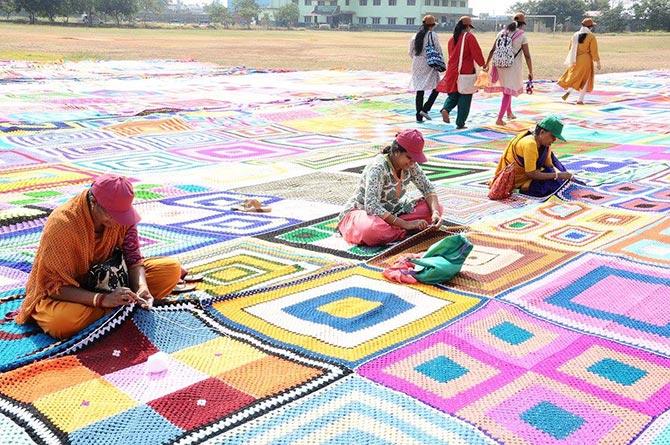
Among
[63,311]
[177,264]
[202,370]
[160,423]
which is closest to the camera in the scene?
[160,423]

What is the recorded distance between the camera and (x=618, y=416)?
2283 millimetres

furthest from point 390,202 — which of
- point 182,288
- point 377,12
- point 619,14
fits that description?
point 377,12

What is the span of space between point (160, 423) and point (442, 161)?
4.88m

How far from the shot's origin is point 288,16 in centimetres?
6825

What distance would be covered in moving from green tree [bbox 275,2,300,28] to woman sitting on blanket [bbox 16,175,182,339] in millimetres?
67780

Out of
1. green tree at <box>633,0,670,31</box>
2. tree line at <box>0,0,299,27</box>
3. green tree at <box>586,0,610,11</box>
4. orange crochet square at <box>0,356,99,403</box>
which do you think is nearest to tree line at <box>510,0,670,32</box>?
green tree at <box>633,0,670,31</box>

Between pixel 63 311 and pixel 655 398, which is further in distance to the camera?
pixel 63 311

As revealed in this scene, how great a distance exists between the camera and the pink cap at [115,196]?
8.56 feet

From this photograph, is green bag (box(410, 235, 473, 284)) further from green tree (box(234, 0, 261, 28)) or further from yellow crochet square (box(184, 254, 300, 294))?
green tree (box(234, 0, 261, 28))

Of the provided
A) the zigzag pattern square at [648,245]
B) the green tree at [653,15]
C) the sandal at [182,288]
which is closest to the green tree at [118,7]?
the green tree at [653,15]

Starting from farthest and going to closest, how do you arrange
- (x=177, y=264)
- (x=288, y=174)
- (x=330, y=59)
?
(x=330, y=59) → (x=288, y=174) → (x=177, y=264)

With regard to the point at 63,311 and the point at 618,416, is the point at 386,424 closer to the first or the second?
the point at 618,416

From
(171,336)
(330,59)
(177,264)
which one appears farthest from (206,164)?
(330,59)

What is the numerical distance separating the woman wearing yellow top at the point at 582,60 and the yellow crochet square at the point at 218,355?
29.1 ft
